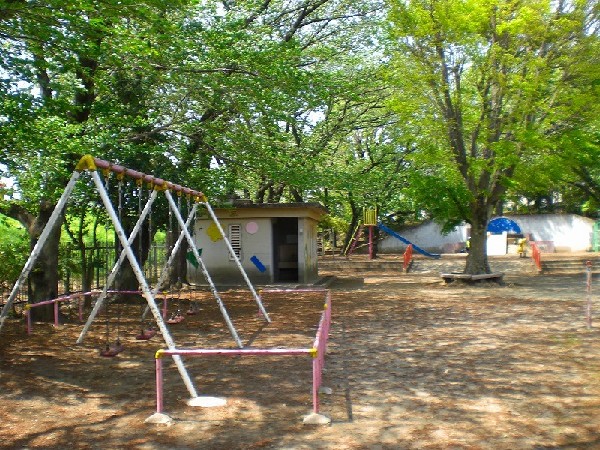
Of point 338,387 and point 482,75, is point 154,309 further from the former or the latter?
point 482,75

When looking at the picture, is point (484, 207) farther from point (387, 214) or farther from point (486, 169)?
point (387, 214)

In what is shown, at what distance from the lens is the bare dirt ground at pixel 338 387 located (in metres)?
5.39

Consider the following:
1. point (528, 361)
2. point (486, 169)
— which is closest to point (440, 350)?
point (528, 361)

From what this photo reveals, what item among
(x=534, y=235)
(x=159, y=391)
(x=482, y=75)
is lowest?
(x=159, y=391)

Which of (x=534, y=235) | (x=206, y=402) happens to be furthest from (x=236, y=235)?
(x=534, y=235)

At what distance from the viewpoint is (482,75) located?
20469mm

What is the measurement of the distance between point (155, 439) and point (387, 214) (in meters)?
35.2

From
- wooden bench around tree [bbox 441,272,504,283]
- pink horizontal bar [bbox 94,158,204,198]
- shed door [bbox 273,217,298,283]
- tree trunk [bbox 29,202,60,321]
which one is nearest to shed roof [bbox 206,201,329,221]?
shed door [bbox 273,217,298,283]

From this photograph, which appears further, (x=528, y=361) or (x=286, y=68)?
(x=286, y=68)

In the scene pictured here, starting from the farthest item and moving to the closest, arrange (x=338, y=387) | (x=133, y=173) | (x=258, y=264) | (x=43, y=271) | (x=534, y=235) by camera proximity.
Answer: (x=534, y=235) → (x=258, y=264) → (x=43, y=271) → (x=133, y=173) → (x=338, y=387)

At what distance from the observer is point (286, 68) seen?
1307 centimetres

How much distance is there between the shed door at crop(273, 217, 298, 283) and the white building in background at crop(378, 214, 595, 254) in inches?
704

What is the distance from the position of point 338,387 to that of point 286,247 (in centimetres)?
1776

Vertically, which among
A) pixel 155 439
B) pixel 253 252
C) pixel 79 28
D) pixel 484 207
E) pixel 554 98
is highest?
pixel 554 98
